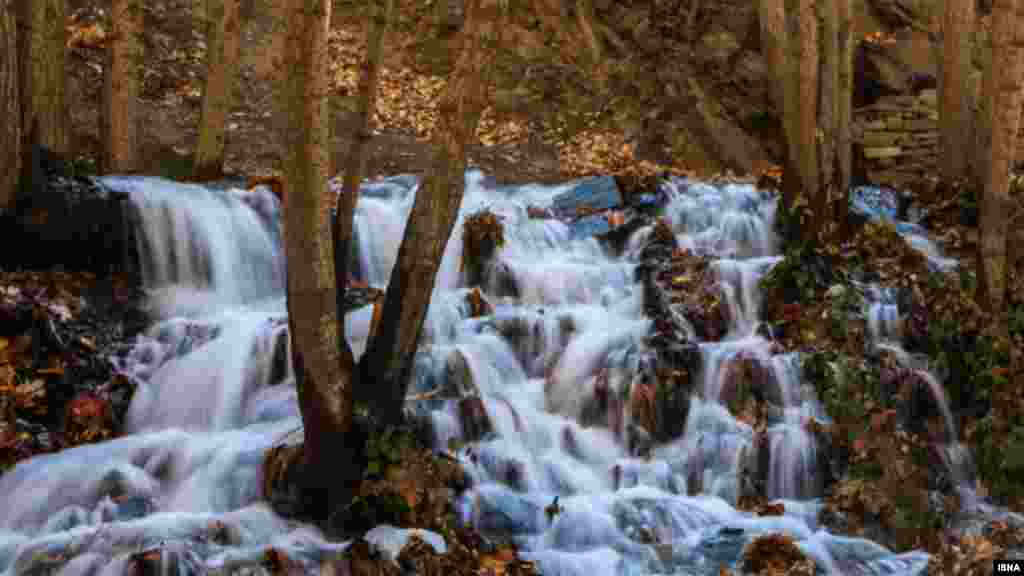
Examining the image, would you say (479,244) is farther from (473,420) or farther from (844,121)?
(844,121)

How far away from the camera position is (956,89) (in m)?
12.2

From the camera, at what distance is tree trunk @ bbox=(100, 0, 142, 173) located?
10.3 m

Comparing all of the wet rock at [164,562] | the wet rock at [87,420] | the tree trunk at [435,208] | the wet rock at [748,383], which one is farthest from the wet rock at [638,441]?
the wet rock at [87,420]

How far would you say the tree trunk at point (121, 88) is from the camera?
10.3 metres

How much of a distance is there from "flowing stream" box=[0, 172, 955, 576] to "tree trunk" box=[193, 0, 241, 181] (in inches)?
56.4

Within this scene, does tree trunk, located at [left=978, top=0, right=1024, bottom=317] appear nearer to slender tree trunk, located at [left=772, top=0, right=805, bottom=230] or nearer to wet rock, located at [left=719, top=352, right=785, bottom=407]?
slender tree trunk, located at [left=772, top=0, right=805, bottom=230]

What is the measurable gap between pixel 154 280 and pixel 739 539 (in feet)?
18.5

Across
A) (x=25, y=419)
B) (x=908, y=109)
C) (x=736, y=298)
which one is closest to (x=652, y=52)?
(x=908, y=109)

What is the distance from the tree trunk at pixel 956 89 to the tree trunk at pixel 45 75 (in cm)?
970

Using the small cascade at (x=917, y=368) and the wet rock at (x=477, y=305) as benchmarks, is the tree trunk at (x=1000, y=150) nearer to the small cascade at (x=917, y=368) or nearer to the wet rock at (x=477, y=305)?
the small cascade at (x=917, y=368)

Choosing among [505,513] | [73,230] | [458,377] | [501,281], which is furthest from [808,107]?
[73,230]

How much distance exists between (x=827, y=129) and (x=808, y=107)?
1.31 ft

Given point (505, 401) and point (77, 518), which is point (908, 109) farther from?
point (77, 518)

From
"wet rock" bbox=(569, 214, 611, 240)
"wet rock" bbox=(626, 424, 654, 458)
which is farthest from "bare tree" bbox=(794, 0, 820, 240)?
"wet rock" bbox=(626, 424, 654, 458)
